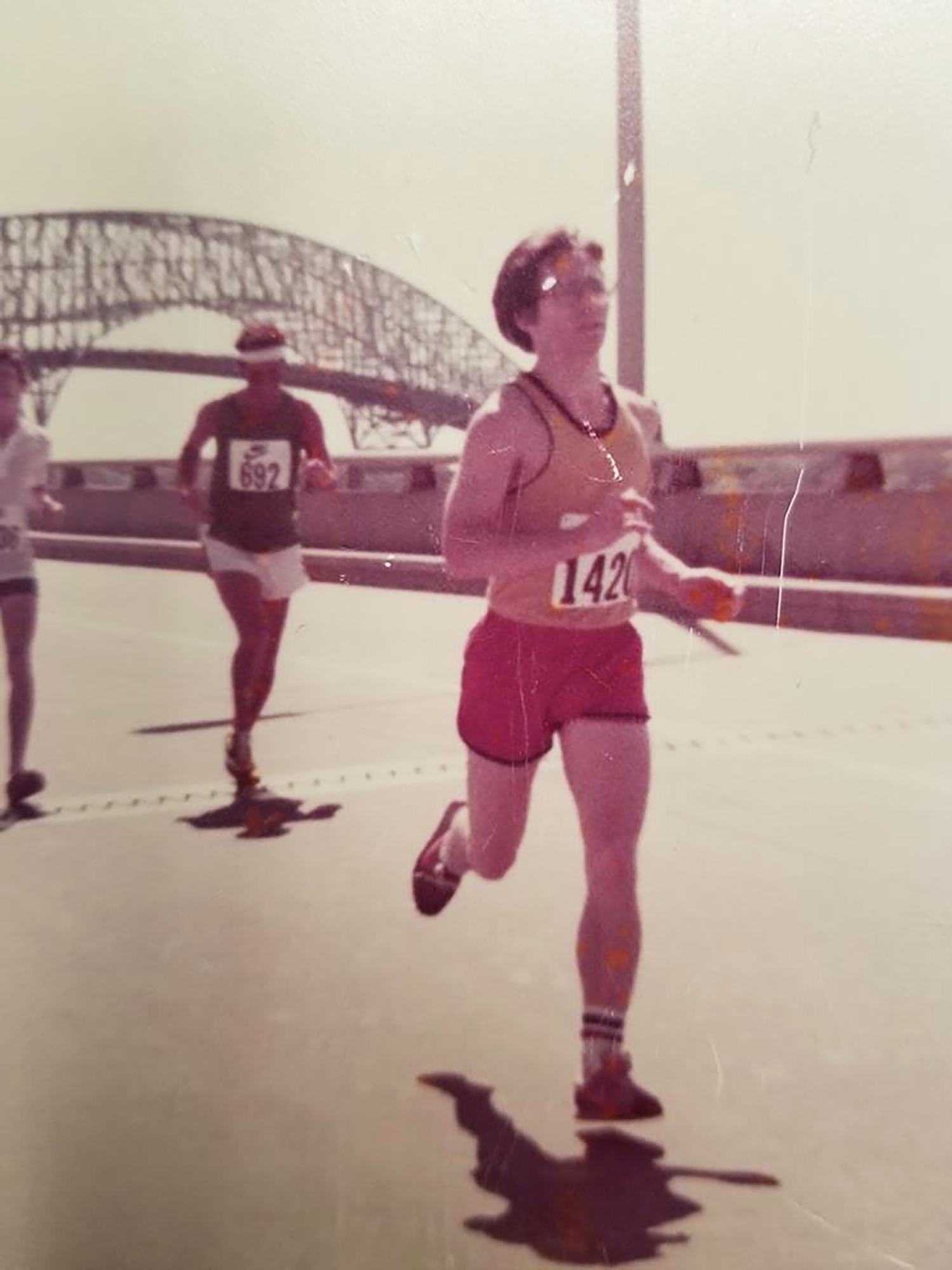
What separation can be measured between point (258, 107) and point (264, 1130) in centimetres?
181

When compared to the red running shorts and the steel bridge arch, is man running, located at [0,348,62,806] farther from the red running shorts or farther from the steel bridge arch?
the red running shorts

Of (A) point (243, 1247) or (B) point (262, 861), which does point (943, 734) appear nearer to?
(B) point (262, 861)

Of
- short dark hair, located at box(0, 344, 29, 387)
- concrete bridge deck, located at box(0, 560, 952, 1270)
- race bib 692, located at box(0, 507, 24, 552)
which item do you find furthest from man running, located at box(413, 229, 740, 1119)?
race bib 692, located at box(0, 507, 24, 552)

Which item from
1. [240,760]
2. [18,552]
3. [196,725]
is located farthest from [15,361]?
[240,760]

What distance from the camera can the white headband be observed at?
3123 millimetres

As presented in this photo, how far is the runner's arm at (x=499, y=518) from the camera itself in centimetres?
291

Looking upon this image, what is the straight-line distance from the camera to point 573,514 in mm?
2959

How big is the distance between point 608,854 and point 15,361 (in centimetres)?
145

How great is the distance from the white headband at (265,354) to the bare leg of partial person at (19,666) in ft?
2.69

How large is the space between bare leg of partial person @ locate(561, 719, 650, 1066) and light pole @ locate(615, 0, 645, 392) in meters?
A: 0.65

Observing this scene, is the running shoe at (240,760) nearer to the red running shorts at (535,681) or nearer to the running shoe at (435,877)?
the running shoe at (435,877)

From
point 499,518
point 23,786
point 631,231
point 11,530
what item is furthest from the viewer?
point 23,786

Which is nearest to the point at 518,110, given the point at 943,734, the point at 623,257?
the point at 623,257

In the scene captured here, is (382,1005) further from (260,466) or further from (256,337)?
(256,337)
